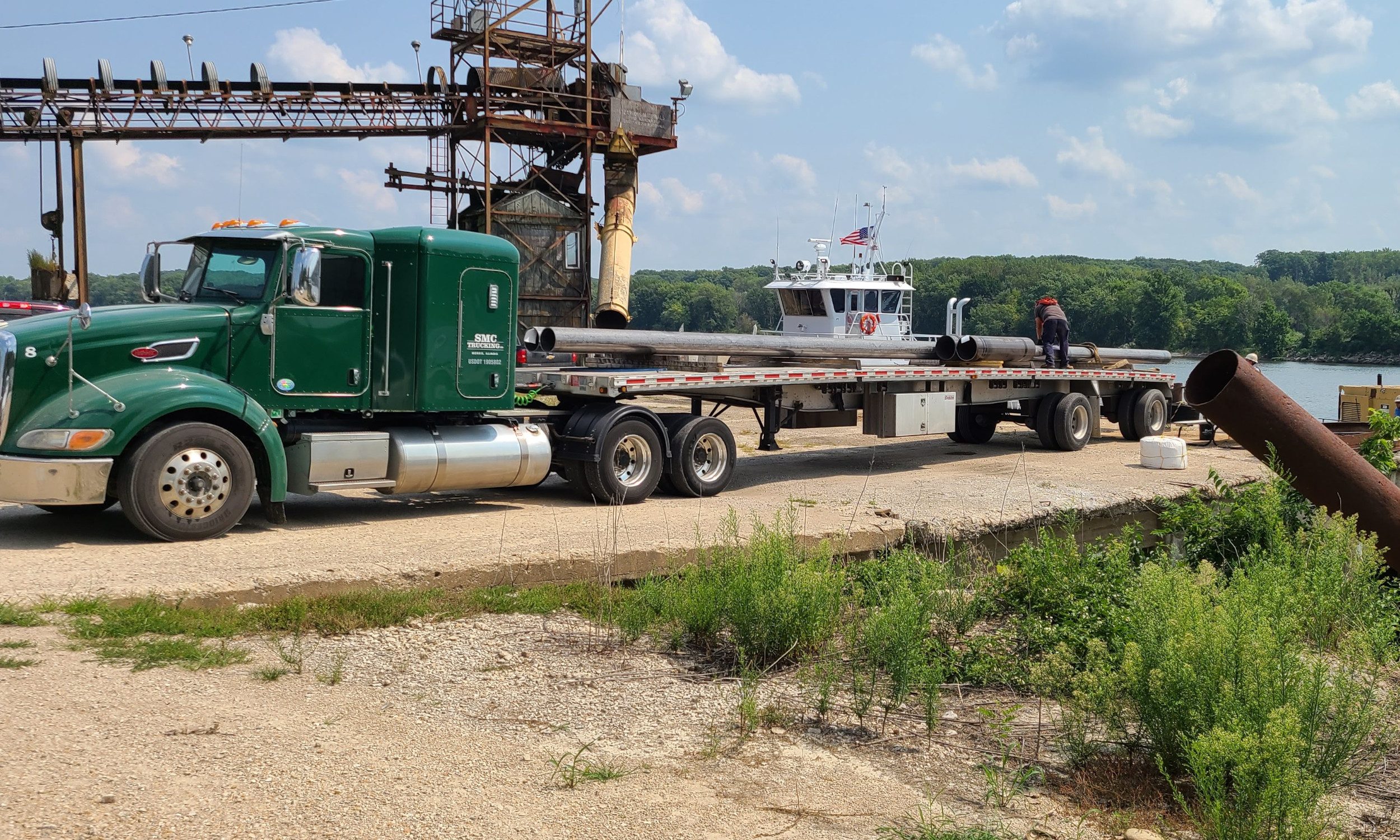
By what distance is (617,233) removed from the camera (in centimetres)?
2925

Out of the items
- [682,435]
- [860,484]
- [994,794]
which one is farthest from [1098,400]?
[994,794]

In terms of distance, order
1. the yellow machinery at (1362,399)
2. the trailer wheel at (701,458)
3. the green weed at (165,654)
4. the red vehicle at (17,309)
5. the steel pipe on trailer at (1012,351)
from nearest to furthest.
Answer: the green weed at (165,654), the trailer wheel at (701,458), the red vehicle at (17,309), the steel pipe on trailer at (1012,351), the yellow machinery at (1362,399)

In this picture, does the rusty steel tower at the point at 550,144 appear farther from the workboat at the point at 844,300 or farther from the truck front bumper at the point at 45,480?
the truck front bumper at the point at 45,480

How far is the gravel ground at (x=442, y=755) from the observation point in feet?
14.0

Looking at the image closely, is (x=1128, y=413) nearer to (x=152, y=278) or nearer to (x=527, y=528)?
(x=527, y=528)

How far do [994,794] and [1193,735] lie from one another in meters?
0.95

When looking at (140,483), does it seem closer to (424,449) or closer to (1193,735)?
(424,449)

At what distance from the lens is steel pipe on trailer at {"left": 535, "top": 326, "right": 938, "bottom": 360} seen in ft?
40.1

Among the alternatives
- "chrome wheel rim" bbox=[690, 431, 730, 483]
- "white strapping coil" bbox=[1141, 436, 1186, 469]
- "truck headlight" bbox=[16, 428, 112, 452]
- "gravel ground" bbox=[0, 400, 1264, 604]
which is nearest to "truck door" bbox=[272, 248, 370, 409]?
"gravel ground" bbox=[0, 400, 1264, 604]

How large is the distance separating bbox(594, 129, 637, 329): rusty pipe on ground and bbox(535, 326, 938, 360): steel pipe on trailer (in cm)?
1435

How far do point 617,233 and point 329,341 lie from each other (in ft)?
64.5

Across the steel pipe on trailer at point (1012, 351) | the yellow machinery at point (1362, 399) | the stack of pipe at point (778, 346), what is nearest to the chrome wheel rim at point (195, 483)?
the stack of pipe at point (778, 346)

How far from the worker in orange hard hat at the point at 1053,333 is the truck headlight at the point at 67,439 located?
534 inches

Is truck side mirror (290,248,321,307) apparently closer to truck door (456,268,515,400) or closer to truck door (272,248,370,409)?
truck door (272,248,370,409)
